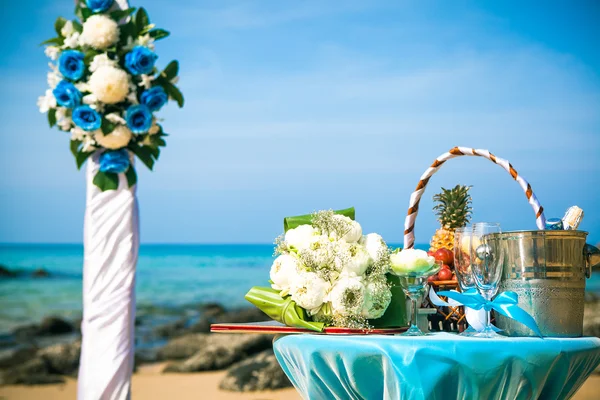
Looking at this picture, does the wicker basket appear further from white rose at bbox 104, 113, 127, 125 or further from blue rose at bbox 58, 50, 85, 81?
blue rose at bbox 58, 50, 85, 81

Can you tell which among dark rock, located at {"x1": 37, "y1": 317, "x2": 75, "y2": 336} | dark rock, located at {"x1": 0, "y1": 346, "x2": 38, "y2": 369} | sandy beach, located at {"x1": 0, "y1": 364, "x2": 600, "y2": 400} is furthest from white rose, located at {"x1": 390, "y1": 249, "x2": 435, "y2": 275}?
dark rock, located at {"x1": 37, "y1": 317, "x2": 75, "y2": 336}

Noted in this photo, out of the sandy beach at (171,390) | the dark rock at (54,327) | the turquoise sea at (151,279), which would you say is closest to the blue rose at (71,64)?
the sandy beach at (171,390)

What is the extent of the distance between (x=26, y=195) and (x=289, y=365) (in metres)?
17.9

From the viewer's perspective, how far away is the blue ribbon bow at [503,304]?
2.22m

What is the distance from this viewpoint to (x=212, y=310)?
1831cm

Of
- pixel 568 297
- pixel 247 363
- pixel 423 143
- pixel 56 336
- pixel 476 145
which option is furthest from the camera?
pixel 423 143

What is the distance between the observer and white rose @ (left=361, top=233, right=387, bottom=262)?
247cm

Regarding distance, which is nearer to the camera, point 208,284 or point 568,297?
point 568,297

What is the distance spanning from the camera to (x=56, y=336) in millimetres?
16688

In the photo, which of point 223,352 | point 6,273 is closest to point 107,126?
point 223,352

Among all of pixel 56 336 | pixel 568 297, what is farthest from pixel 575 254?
pixel 56 336

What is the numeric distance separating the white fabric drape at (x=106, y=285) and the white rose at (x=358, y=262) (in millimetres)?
924

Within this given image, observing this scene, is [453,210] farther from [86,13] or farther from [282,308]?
[86,13]

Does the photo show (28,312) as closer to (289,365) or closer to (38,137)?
(38,137)
